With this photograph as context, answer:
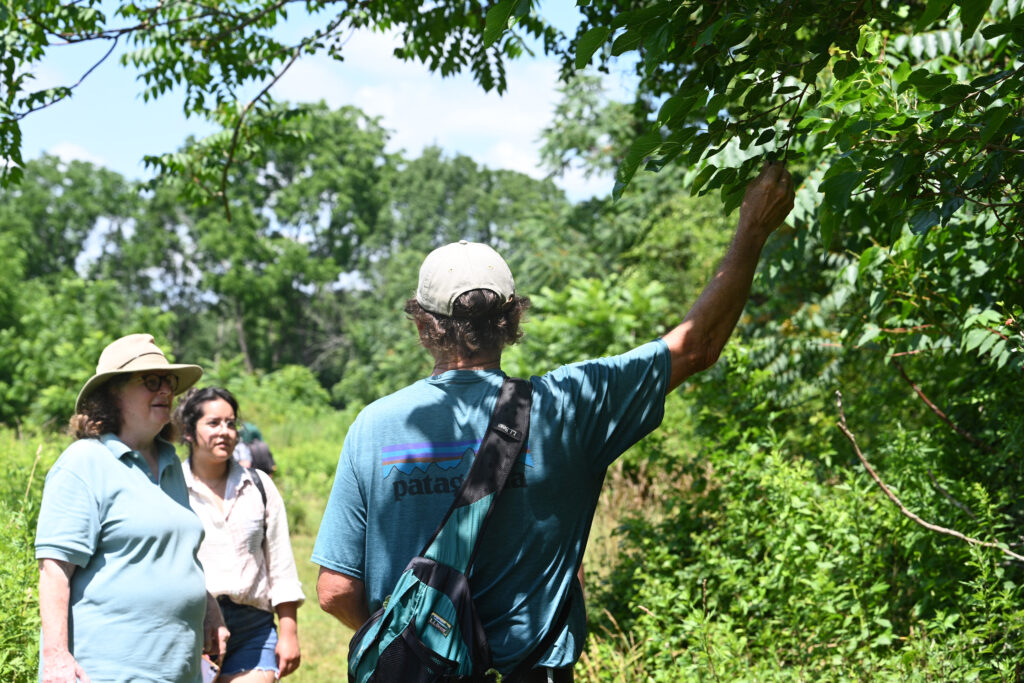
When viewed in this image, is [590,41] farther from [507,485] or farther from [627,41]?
[507,485]

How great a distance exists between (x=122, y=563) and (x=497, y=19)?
7.52 ft

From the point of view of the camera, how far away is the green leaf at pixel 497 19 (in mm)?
→ 1771

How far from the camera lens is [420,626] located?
2088 mm

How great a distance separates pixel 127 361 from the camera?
3.48 m

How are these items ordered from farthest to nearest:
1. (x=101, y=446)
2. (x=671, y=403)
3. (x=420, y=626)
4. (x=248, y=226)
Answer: (x=248, y=226) → (x=671, y=403) → (x=101, y=446) → (x=420, y=626)

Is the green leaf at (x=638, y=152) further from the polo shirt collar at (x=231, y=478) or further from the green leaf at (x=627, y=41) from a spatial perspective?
the polo shirt collar at (x=231, y=478)

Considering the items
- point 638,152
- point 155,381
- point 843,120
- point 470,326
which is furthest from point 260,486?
point 843,120

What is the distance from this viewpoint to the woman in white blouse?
3.97m

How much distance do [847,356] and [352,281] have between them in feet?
155

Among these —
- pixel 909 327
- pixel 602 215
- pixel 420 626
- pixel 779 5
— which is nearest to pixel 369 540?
pixel 420 626

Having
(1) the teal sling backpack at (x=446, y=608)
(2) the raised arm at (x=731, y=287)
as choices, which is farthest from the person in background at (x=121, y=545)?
(2) the raised arm at (x=731, y=287)

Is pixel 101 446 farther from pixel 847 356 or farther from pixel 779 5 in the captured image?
pixel 847 356

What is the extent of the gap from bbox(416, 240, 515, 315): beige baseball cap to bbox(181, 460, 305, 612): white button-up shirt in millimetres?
2033

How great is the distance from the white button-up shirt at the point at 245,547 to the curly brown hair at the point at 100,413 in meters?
0.60
